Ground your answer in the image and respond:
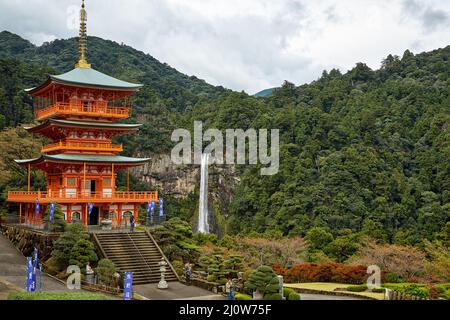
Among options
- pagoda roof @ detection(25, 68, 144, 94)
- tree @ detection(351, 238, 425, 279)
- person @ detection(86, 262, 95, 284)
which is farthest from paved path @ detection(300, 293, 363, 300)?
pagoda roof @ detection(25, 68, 144, 94)

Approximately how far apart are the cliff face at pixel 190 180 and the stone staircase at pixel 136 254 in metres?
39.8

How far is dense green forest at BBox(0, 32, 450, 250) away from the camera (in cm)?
5606

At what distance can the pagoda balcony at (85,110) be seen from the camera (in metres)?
31.7

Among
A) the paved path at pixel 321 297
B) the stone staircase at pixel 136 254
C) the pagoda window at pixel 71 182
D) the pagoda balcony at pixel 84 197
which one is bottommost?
the paved path at pixel 321 297

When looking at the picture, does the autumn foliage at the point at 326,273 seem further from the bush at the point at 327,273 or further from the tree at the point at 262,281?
the tree at the point at 262,281

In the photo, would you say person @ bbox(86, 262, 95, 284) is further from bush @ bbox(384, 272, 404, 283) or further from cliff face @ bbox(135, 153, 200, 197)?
cliff face @ bbox(135, 153, 200, 197)

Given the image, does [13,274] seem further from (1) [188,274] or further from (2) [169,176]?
(2) [169,176]

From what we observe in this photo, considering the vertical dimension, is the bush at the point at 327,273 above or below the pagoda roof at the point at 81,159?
below

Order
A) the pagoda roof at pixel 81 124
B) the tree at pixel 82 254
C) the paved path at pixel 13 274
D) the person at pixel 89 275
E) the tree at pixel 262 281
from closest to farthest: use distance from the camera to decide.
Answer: the paved path at pixel 13 274 < the tree at pixel 262 281 < the person at pixel 89 275 < the tree at pixel 82 254 < the pagoda roof at pixel 81 124

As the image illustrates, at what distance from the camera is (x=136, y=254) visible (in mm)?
26750

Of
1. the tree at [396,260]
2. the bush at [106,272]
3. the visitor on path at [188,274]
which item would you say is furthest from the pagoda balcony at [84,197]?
the tree at [396,260]

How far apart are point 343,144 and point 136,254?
1793 inches
